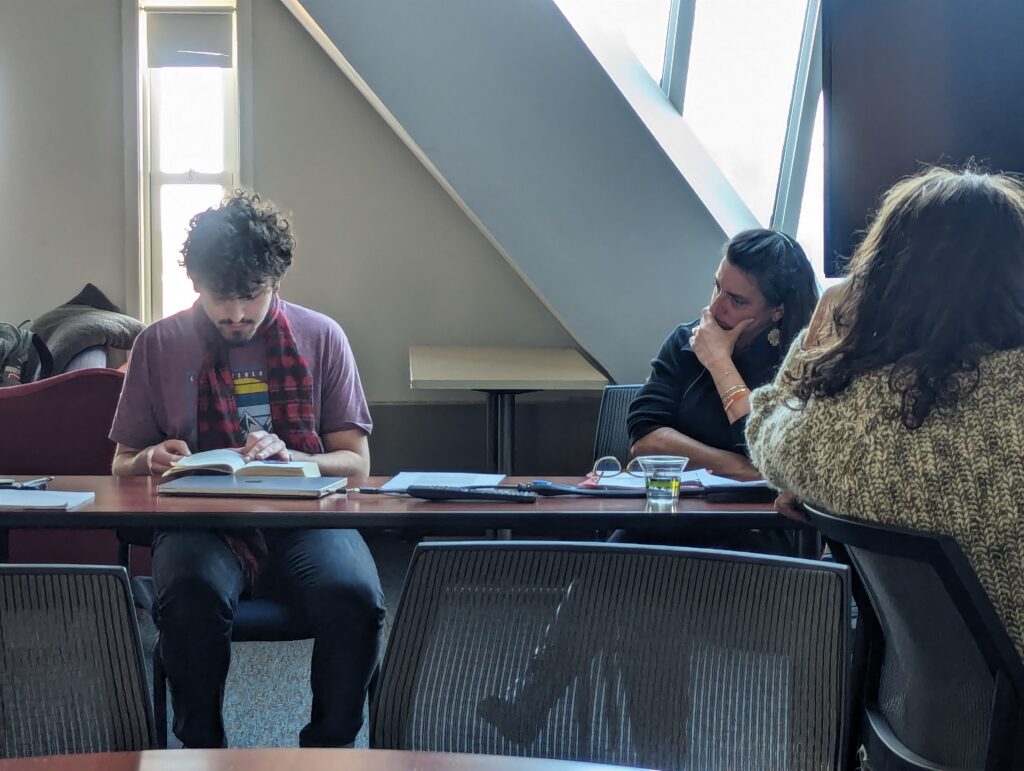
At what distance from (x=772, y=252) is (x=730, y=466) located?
55 centimetres

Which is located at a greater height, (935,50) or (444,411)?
(935,50)

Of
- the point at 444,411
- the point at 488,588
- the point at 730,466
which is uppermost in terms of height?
the point at 488,588

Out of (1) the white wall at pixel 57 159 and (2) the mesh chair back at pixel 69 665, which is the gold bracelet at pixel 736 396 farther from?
(1) the white wall at pixel 57 159

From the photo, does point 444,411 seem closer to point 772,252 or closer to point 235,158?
point 235,158

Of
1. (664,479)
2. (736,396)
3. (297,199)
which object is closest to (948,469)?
(664,479)

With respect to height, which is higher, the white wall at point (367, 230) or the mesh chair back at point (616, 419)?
the white wall at point (367, 230)

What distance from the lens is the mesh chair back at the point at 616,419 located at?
2881mm

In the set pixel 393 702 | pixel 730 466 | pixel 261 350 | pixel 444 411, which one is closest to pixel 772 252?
pixel 730 466

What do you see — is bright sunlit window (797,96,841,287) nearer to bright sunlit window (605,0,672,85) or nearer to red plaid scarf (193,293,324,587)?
bright sunlit window (605,0,672,85)

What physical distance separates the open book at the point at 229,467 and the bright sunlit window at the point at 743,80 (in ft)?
8.46

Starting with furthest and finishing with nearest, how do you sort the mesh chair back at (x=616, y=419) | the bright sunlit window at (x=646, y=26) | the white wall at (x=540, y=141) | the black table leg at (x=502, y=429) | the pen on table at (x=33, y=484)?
the bright sunlit window at (x=646, y=26)
the black table leg at (x=502, y=429)
the white wall at (x=540, y=141)
the mesh chair back at (x=616, y=419)
the pen on table at (x=33, y=484)

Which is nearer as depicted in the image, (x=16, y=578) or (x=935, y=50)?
(x=16, y=578)

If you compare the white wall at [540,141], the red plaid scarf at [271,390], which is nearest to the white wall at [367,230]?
the white wall at [540,141]

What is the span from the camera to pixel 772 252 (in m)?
2.56
